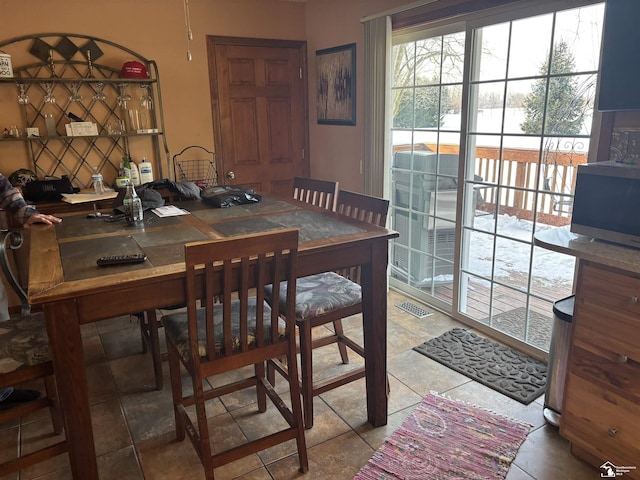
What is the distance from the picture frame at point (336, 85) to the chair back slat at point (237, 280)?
2.49m

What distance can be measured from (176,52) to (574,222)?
329 centimetres

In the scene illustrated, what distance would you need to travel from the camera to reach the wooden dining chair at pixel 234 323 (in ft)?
5.37

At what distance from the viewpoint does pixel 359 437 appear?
7.11 ft

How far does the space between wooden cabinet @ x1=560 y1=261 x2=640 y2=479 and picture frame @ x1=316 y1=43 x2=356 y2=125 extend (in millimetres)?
2577

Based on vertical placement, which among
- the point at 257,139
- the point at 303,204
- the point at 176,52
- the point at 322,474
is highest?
the point at 176,52

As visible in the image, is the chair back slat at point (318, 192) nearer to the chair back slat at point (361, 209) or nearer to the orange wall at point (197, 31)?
the chair back slat at point (361, 209)

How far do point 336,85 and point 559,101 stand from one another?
202 centimetres

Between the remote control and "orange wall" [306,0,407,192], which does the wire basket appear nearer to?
"orange wall" [306,0,407,192]

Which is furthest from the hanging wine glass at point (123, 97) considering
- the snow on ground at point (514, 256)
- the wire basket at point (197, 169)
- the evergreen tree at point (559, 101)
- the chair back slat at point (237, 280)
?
the evergreen tree at point (559, 101)

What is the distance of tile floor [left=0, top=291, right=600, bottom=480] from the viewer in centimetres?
198

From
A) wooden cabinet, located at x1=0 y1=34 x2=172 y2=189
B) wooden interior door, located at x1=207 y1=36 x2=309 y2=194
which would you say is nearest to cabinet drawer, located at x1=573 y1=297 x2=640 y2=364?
wooden interior door, located at x1=207 y1=36 x2=309 y2=194

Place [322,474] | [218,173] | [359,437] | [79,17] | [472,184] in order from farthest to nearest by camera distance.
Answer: [218,173] < [79,17] < [472,184] < [359,437] < [322,474]

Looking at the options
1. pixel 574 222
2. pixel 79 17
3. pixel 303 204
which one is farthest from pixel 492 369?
pixel 79 17

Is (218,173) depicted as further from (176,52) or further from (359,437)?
(359,437)
